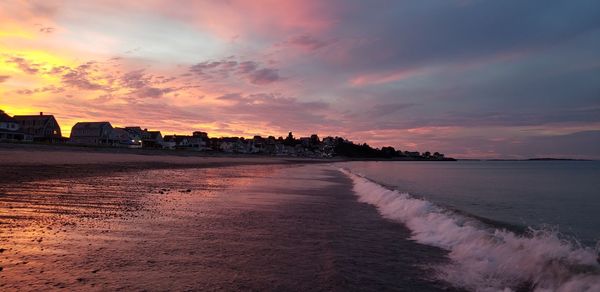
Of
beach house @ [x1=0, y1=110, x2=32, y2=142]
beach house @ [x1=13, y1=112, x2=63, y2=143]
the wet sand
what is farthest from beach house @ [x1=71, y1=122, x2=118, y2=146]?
the wet sand

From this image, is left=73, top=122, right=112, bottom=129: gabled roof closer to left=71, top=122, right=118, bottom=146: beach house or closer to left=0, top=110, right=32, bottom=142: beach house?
left=71, top=122, right=118, bottom=146: beach house

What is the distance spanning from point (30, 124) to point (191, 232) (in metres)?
81.3

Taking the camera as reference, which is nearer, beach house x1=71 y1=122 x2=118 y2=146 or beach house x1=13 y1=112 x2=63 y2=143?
beach house x1=13 y1=112 x2=63 y2=143

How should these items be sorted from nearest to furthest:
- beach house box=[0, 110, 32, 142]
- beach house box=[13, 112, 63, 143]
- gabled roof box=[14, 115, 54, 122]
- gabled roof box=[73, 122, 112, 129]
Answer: beach house box=[0, 110, 32, 142] < beach house box=[13, 112, 63, 143] < gabled roof box=[14, 115, 54, 122] < gabled roof box=[73, 122, 112, 129]

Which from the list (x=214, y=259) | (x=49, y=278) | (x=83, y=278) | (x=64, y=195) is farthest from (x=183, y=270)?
(x=64, y=195)

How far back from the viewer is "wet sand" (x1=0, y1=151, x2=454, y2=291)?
5.46m

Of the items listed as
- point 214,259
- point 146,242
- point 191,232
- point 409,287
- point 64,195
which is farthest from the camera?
point 64,195

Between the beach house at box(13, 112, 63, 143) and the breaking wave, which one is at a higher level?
the beach house at box(13, 112, 63, 143)

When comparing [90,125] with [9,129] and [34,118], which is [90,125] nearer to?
[34,118]

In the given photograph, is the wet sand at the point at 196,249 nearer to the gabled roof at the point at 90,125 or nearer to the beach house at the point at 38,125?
the beach house at the point at 38,125

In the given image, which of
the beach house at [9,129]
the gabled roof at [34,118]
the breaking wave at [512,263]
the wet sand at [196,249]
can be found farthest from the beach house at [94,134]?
the breaking wave at [512,263]

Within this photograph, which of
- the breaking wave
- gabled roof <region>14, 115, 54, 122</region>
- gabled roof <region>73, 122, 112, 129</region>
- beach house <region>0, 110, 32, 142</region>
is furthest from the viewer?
gabled roof <region>73, 122, 112, 129</region>

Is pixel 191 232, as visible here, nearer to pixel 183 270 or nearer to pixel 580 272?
pixel 183 270

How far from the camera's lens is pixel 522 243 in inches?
307
